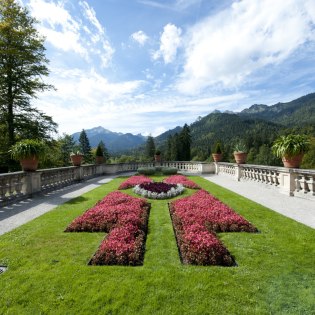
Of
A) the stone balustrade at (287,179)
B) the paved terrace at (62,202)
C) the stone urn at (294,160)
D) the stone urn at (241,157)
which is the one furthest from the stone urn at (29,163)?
the stone urn at (241,157)

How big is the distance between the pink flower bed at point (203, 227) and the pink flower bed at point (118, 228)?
984 millimetres

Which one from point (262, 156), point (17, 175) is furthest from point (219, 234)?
point (262, 156)

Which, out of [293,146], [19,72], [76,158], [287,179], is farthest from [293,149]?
[19,72]

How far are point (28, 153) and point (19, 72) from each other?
12.0 m

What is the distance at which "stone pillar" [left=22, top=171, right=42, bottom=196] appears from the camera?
11.1 metres

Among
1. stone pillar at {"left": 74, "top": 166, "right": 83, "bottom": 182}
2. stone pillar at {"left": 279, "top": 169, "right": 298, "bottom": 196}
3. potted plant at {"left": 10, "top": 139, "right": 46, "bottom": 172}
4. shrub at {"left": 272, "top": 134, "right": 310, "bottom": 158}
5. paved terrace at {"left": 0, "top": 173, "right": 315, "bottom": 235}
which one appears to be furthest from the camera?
stone pillar at {"left": 74, "top": 166, "right": 83, "bottom": 182}

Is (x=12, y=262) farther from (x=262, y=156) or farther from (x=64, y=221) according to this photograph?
(x=262, y=156)

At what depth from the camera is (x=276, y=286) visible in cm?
367

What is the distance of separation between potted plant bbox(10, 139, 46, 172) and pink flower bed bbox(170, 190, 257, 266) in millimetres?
7176

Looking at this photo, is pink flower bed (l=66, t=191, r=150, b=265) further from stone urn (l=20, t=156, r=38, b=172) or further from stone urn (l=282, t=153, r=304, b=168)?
stone urn (l=282, t=153, r=304, b=168)

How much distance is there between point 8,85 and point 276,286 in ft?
73.2

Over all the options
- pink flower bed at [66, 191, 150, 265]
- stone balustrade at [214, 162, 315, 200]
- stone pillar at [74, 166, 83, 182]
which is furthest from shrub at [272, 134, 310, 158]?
stone pillar at [74, 166, 83, 182]

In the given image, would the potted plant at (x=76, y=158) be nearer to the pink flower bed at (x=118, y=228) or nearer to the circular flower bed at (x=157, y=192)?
the circular flower bed at (x=157, y=192)

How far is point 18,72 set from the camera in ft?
63.4
